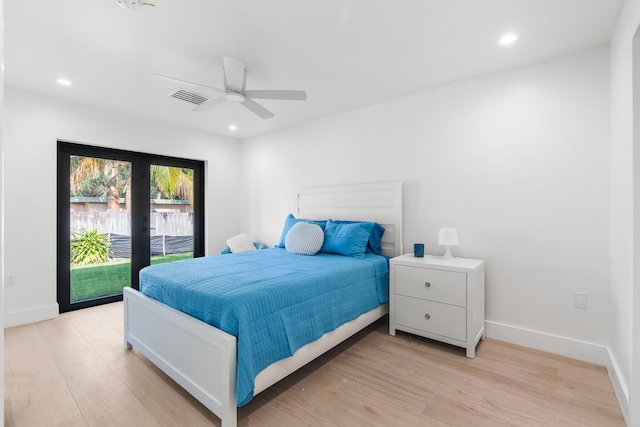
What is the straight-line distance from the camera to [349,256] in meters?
3.05

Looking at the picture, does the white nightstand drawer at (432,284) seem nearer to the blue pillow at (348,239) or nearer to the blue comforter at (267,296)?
the blue comforter at (267,296)

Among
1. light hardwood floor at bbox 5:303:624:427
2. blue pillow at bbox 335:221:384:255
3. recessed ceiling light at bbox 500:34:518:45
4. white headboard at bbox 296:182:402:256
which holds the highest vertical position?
recessed ceiling light at bbox 500:34:518:45

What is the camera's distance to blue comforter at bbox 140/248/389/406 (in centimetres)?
169

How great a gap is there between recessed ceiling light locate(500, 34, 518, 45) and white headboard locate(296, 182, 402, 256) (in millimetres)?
1458

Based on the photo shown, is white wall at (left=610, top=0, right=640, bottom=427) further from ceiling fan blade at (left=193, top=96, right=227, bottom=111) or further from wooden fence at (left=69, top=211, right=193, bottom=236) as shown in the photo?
wooden fence at (left=69, top=211, right=193, bottom=236)

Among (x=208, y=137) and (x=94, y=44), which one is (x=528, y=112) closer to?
(x=94, y=44)

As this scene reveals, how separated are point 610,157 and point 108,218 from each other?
→ 5.11m

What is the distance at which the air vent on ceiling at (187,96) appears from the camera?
3.02 m

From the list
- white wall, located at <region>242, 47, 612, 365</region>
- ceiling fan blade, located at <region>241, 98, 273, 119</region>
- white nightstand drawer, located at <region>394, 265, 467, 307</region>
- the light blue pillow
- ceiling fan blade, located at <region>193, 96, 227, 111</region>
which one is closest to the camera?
white wall, located at <region>242, 47, 612, 365</region>

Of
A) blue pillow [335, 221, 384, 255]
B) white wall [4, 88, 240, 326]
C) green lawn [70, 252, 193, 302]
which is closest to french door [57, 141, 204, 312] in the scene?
green lawn [70, 252, 193, 302]

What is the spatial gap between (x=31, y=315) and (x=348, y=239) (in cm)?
337

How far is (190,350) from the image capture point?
1.85 m

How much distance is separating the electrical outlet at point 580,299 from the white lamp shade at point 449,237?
922 millimetres

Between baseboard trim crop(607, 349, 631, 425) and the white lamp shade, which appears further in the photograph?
the white lamp shade
